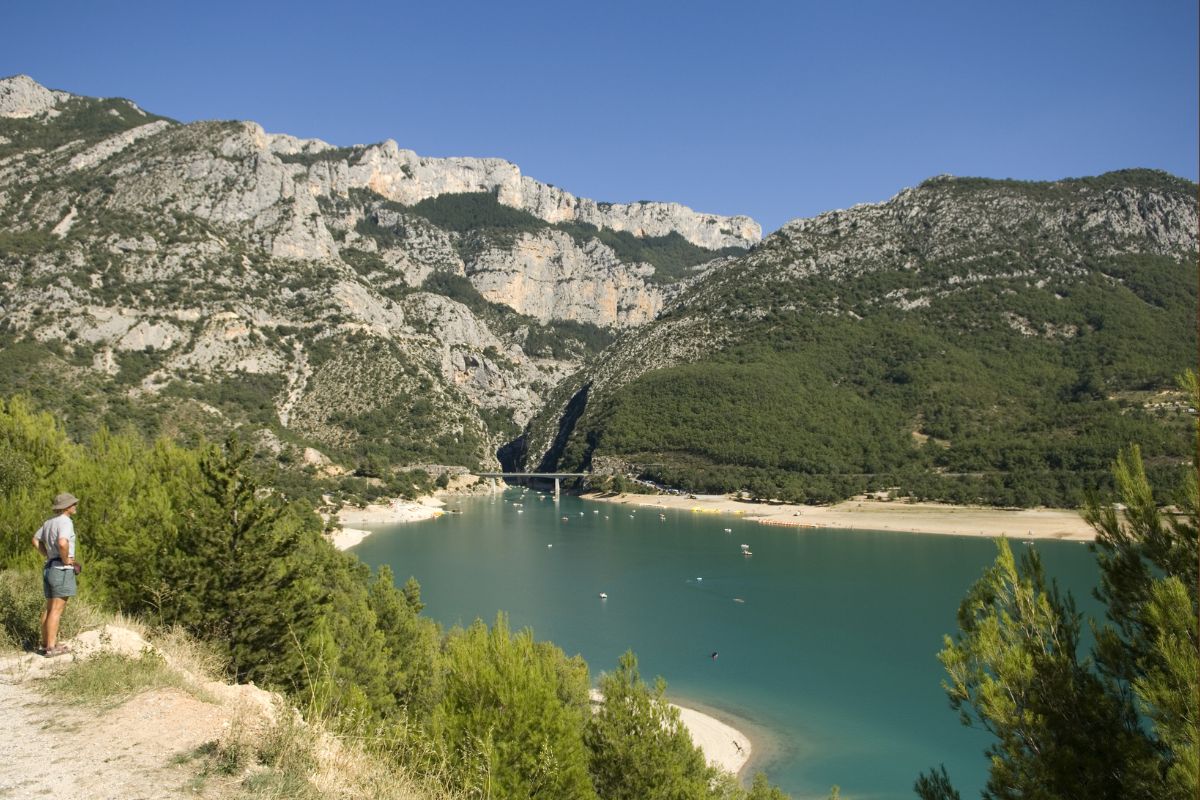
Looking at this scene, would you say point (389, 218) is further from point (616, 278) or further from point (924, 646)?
point (924, 646)

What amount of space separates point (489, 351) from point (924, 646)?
104878mm

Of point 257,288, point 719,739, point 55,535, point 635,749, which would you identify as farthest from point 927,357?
point 55,535

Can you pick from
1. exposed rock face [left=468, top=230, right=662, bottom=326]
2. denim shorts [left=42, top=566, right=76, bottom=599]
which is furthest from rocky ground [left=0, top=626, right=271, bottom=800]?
exposed rock face [left=468, top=230, right=662, bottom=326]

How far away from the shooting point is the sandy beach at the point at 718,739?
19844mm

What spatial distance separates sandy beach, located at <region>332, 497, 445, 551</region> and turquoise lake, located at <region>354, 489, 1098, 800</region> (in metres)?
2.62

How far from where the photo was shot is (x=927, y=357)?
92.3 m

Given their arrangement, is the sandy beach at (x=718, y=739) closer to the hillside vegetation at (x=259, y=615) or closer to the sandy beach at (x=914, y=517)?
the hillside vegetation at (x=259, y=615)

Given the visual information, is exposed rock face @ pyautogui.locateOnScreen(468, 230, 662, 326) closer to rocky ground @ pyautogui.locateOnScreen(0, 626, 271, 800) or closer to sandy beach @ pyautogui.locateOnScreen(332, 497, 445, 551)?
sandy beach @ pyautogui.locateOnScreen(332, 497, 445, 551)

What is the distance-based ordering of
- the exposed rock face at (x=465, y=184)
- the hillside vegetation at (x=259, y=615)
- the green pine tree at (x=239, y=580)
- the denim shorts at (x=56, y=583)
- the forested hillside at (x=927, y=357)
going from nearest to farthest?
the denim shorts at (x=56, y=583) → the hillside vegetation at (x=259, y=615) → the green pine tree at (x=239, y=580) → the forested hillside at (x=927, y=357) → the exposed rock face at (x=465, y=184)

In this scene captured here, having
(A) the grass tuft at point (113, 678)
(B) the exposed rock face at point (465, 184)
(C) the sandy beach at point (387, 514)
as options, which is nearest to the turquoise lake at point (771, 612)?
(C) the sandy beach at point (387, 514)

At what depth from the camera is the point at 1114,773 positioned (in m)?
5.94

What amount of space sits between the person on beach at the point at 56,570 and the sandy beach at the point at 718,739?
14754 millimetres

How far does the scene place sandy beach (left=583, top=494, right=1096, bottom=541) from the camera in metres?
58.4

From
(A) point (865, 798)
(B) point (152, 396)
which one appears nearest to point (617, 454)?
(B) point (152, 396)
